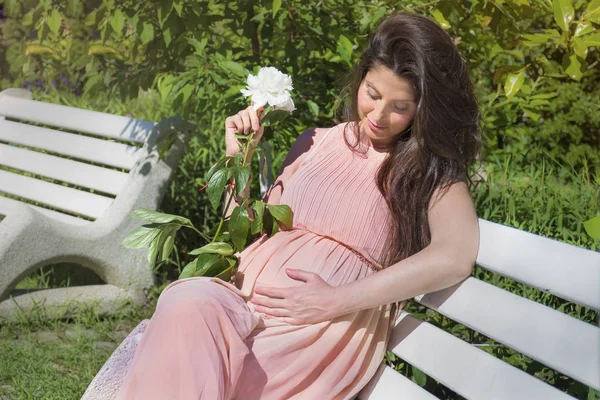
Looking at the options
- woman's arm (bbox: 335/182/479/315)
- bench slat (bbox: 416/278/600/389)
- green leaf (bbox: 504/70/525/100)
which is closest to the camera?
bench slat (bbox: 416/278/600/389)

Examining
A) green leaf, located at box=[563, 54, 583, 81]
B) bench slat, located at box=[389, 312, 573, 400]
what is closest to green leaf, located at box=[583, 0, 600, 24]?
green leaf, located at box=[563, 54, 583, 81]

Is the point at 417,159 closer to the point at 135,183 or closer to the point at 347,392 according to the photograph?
the point at 347,392

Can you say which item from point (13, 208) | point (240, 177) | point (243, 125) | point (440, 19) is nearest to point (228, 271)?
point (240, 177)

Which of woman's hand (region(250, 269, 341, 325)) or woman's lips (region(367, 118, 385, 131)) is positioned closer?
woman's hand (region(250, 269, 341, 325))

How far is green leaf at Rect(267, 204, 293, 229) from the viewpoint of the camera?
249 cm

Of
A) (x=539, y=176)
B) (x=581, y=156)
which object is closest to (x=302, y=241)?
(x=539, y=176)

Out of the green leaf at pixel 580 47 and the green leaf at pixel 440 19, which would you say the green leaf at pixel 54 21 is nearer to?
the green leaf at pixel 440 19

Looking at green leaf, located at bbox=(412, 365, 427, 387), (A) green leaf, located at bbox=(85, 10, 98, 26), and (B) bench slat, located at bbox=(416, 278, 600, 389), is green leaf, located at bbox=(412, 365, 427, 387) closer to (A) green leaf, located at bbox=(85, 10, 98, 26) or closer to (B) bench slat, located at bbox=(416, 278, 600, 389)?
(B) bench slat, located at bbox=(416, 278, 600, 389)

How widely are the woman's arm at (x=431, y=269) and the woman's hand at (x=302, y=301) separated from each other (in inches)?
1.2

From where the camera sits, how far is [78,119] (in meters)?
4.38

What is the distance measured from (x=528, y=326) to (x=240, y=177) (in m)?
1.01

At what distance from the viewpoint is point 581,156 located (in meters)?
5.32

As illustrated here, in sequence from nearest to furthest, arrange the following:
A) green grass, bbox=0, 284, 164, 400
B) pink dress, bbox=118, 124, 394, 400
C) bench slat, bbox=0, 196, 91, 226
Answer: pink dress, bbox=118, 124, 394, 400 → green grass, bbox=0, 284, 164, 400 → bench slat, bbox=0, 196, 91, 226

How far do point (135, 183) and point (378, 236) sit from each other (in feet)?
5.90
